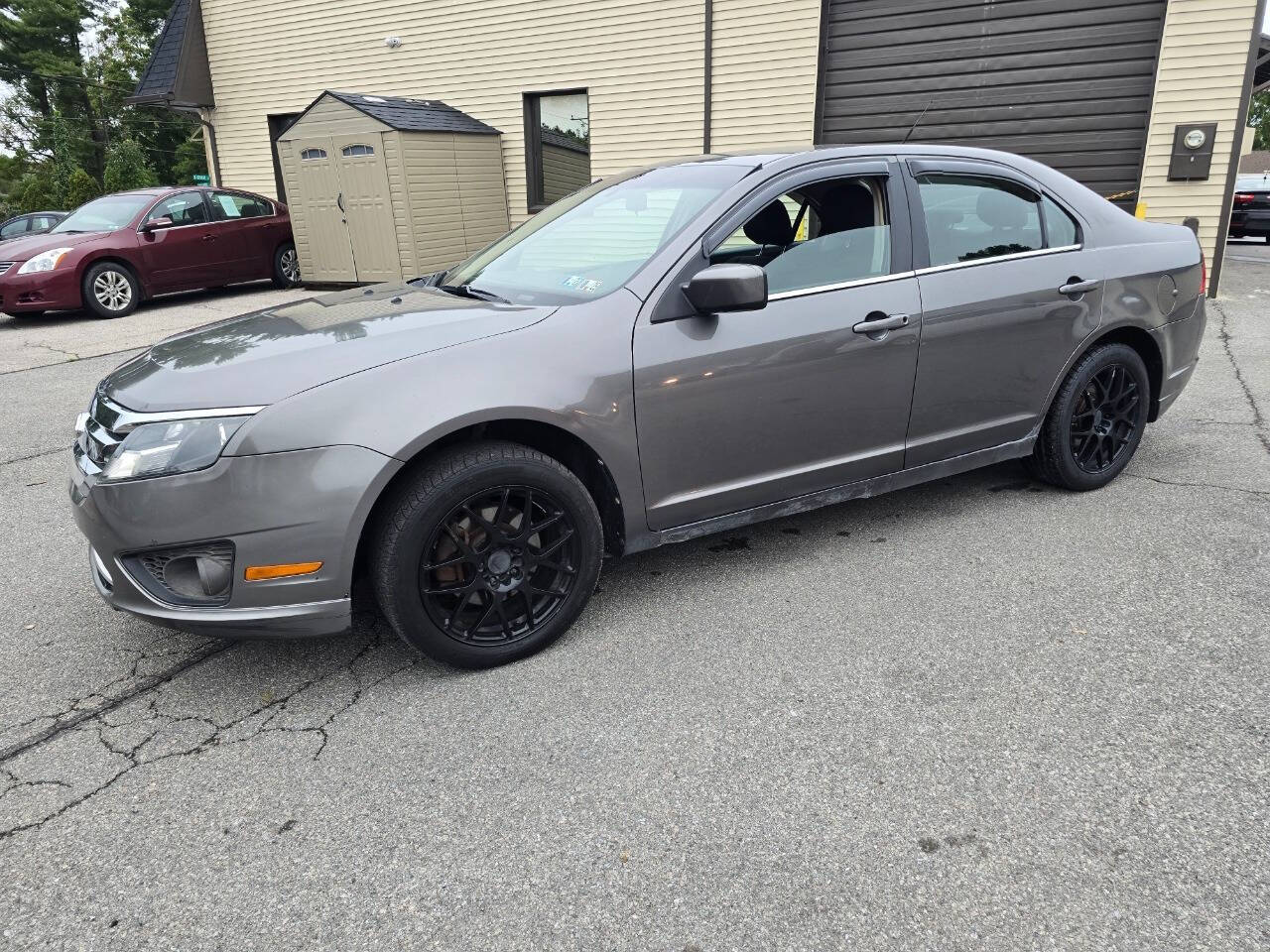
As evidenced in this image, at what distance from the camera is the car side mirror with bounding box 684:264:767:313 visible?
2.86 meters

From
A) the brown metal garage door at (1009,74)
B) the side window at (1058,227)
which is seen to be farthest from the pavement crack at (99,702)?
the brown metal garage door at (1009,74)

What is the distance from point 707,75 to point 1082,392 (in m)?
8.92

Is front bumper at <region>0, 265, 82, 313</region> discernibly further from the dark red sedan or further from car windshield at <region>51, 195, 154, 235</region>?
car windshield at <region>51, 195, 154, 235</region>

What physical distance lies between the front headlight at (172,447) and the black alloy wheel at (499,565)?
651 mm

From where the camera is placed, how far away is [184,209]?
1108cm

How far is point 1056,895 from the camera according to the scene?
1.91 metres

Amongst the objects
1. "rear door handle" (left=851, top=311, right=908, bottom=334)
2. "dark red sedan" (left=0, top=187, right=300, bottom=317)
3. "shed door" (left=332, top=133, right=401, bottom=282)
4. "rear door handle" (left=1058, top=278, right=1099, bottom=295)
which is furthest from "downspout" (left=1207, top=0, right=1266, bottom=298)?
"dark red sedan" (left=0, top=187, right=300, bottom=317)

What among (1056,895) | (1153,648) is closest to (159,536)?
(1056,895)

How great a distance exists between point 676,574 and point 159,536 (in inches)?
73.6

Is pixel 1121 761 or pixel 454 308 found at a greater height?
pixel 454 308

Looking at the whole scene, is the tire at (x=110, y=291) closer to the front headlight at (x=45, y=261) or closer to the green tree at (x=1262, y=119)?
the front headlight at (x=45, y=261)

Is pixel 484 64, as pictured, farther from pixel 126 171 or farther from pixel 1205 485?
pixel 126 171

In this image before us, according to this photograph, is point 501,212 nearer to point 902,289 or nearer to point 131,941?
point 902,289

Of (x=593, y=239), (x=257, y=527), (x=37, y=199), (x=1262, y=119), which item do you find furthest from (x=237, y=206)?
(x=1262, y=119)
